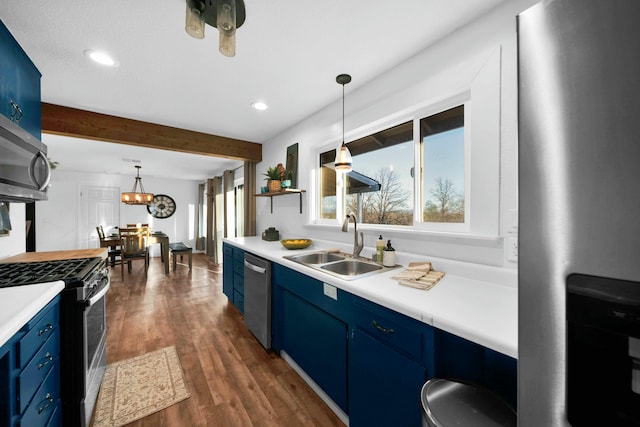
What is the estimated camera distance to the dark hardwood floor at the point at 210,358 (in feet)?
4.91

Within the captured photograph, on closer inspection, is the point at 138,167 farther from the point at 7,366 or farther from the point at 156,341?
the point at 7,366

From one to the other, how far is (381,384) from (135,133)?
347cm

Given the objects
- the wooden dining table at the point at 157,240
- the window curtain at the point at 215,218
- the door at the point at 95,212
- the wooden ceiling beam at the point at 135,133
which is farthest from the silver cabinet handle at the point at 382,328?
the door at the point at 95,212

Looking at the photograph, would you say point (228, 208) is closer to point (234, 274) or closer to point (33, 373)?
point (234, 274)

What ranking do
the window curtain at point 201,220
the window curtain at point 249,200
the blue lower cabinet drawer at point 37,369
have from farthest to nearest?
1. the window curtain at point 201,220
2. the window curtain at point 249,200
3. the blue lower cabinet drawer at point 37,369

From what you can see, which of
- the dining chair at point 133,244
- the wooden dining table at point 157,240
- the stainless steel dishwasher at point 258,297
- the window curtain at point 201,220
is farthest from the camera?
the window curtain at point 201,220

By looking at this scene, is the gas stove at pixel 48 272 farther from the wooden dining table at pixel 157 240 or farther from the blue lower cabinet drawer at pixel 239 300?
the wooden dining table at pixel 157 240

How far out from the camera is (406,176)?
194 centimetres

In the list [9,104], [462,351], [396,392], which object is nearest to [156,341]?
[9,104]

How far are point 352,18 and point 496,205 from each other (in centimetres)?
132

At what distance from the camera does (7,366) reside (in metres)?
0.85

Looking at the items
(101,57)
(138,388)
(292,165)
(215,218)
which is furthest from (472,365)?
(215,218)

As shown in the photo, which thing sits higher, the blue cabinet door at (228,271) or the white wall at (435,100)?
the white wall at (435,100)

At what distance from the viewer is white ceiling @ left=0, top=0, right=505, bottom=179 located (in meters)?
1.35
